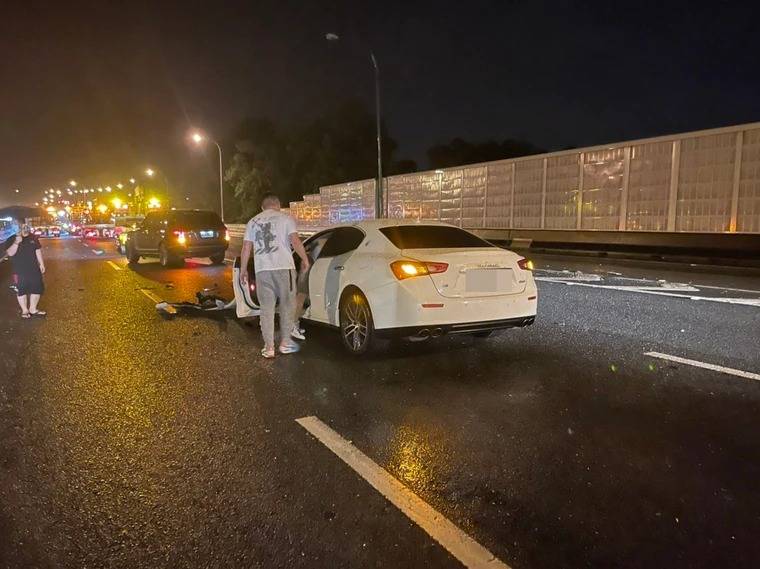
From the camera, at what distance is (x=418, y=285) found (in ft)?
18.8

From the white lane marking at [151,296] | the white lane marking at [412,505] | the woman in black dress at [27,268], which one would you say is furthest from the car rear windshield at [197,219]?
the white lane marking at [412,505]

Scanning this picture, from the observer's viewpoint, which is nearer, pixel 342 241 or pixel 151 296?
pixel 342 241

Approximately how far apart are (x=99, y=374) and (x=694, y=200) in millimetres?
16901

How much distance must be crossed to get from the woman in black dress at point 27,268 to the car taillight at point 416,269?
21.0ft

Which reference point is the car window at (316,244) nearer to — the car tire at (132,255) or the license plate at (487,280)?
the license plate at (487,280)

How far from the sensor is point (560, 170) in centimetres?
→ 2175

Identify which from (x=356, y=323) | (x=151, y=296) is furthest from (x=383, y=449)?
(x=151, y=296)

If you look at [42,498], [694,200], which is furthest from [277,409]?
[694,200]

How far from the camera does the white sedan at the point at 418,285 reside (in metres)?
5.77

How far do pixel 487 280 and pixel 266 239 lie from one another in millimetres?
2315

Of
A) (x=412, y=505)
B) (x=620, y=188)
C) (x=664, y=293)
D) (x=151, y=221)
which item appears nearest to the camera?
(x=412, y=505)

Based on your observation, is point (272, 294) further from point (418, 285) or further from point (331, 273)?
point (418, 285)

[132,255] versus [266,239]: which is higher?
[266,239]

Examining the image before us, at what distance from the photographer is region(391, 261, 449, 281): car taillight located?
577 cm
